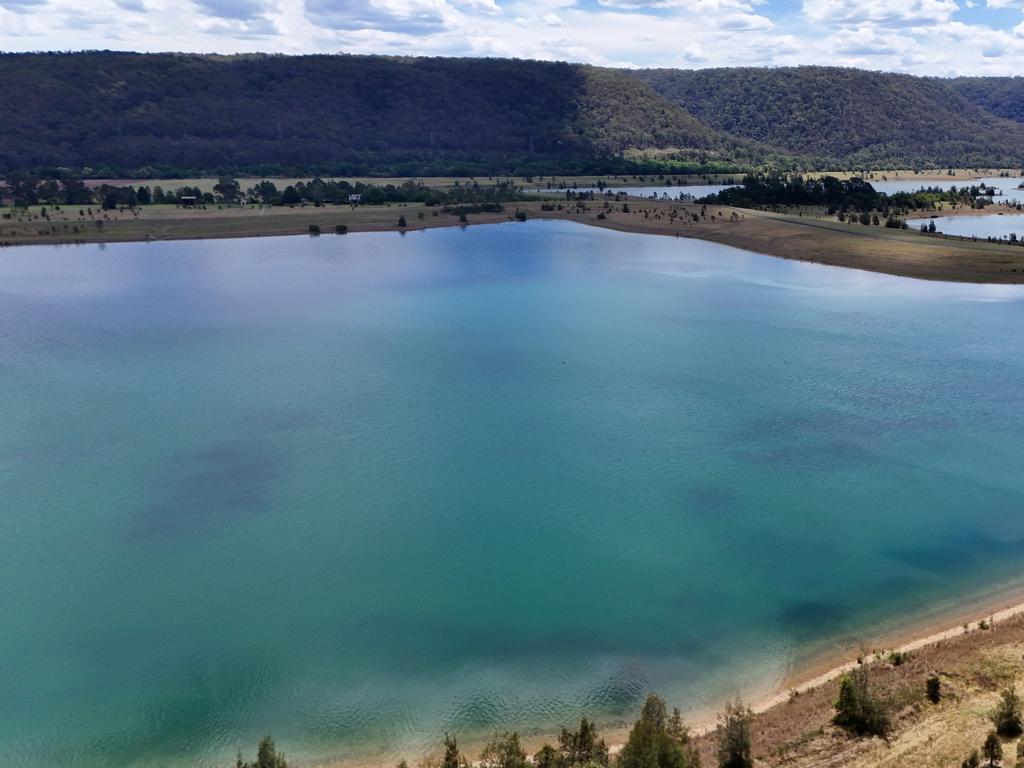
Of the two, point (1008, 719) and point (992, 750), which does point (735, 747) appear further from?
point (1008, 719)

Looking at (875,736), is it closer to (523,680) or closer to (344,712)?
(523,680)

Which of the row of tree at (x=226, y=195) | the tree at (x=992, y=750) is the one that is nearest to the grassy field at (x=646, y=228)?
the row of tree at (x=226, y=195)

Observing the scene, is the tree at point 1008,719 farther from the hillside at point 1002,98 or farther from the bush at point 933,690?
the hillside at point 1002,98

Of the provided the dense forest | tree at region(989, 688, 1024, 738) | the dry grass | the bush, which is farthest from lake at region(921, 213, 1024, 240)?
tree at region(989, 688, 1024, 738)

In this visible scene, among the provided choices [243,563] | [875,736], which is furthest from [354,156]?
[875,736]

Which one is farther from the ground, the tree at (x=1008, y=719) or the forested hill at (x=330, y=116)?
the forested hill at (x=330, y=116)

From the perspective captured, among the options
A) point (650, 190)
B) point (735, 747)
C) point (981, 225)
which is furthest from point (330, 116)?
point (735, 747)
